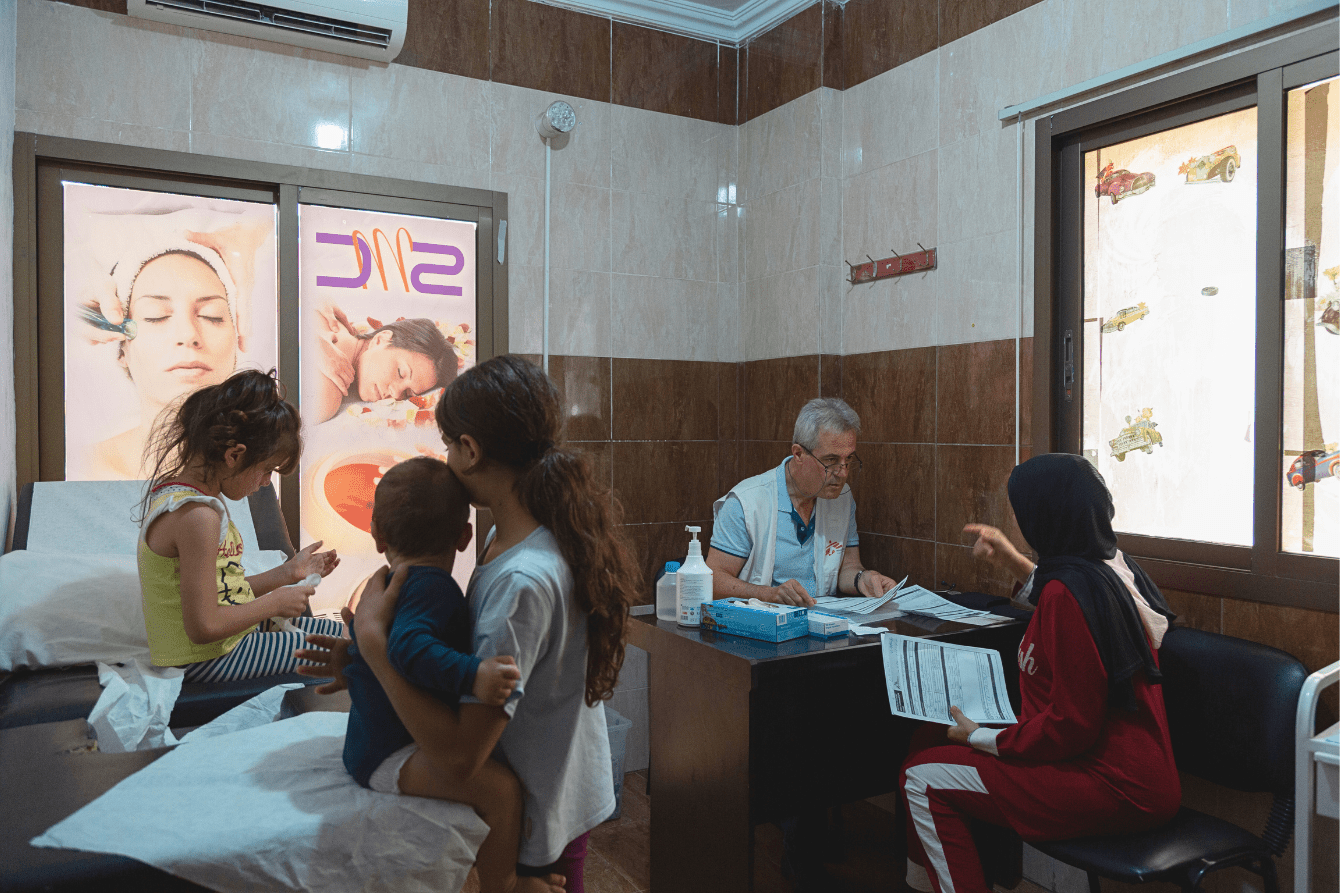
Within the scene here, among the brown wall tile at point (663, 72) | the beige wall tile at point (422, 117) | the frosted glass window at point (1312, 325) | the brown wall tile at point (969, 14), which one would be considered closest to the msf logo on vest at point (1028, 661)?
the frosted glass window at point (1312, 325)

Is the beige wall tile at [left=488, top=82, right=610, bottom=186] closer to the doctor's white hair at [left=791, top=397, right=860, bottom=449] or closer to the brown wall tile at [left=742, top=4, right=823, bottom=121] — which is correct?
the brown wall tile at [left=742, top=4, right=823, bottom=121]

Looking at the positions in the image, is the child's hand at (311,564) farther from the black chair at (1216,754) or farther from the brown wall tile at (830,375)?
the brown wall tile at (830,375)

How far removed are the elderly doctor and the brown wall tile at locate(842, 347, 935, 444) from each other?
370mm

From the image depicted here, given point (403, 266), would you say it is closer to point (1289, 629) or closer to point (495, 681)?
point (495, 681)

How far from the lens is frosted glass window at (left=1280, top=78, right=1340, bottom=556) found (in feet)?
6.95

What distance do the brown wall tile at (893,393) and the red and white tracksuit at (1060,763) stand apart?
1.29 m

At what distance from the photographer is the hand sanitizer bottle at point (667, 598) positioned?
2.27 meters

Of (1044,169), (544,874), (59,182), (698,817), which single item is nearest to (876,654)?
(698,817)

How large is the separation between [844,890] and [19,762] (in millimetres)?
2039

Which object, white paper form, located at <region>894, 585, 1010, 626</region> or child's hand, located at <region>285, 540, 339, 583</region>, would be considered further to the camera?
white paper form, located at <region>894, 585, 1010, 626</region>

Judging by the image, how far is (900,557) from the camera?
321 centimetres

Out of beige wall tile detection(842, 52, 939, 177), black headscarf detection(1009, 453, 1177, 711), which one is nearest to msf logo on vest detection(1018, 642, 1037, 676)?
black headscarf detection(1009, 453, 1177, 711)

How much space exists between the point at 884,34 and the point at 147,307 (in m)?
2.74

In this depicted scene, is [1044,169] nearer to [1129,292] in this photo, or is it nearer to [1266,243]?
[1129,292]
